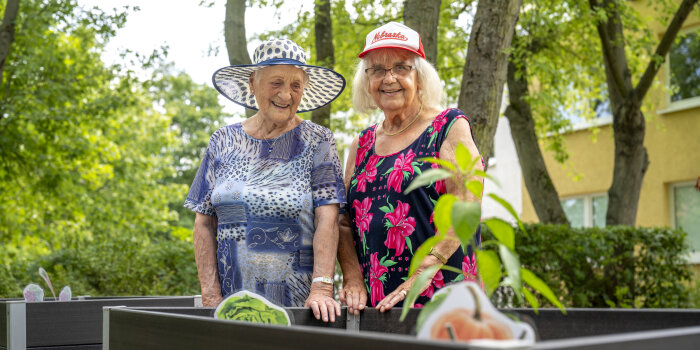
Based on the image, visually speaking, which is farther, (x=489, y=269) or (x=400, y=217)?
(x=400, y=217)

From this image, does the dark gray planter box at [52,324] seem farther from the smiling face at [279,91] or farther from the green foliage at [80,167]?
the green foliage at [80,167]

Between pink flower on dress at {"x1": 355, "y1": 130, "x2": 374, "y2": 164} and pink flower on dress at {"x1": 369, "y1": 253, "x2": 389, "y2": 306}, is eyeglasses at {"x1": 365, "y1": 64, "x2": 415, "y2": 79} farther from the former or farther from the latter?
pink flower on dress at {"x1": 369, "y1": 253, "x2": 389, "y2": 306}

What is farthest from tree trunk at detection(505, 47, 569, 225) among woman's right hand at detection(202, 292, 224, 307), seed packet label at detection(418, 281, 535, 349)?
seed packet label at detection(418, 281, 535, 349)

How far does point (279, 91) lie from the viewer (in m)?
2.81

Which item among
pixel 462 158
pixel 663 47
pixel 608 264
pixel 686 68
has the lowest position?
pixel 608 264

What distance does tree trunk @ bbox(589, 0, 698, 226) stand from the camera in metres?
9.73

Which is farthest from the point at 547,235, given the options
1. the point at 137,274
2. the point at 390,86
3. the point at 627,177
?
the point at 390,86

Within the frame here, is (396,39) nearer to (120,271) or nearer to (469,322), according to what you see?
(469,322)

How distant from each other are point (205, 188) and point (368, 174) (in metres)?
0.63

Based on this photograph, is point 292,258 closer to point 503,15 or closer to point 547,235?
point 503,15

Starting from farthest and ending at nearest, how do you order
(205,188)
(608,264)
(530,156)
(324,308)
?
(530,156) < (608,264) < (205,188) < (324,308)

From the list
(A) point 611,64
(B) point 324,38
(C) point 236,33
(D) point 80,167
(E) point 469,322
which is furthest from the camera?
→ (D) point 80,167

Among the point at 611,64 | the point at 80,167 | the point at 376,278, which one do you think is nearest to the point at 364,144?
the point at 376,278

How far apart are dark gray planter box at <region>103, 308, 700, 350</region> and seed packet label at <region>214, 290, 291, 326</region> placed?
96 mm
